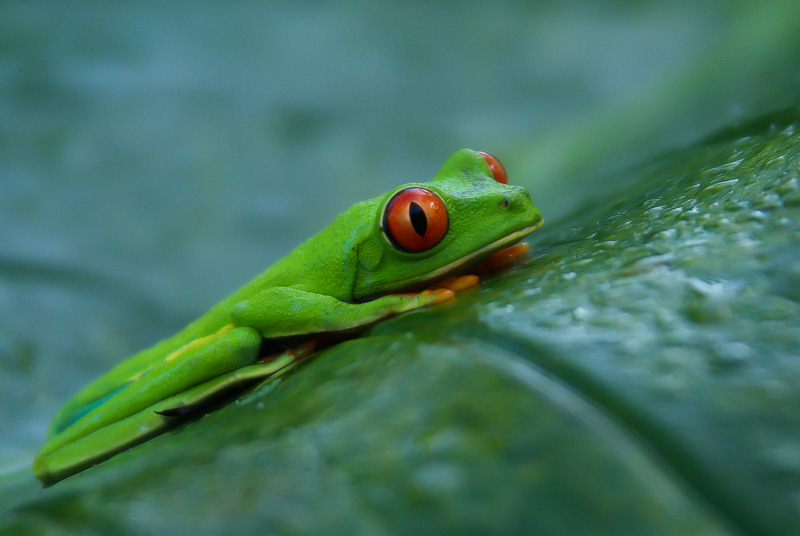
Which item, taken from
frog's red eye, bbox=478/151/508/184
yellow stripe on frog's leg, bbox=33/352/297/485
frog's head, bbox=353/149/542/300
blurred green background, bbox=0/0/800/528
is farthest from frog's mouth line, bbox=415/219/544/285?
blurred green background, bbox=0/0/800/528

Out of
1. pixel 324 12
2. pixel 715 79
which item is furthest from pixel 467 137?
pixel 715 79

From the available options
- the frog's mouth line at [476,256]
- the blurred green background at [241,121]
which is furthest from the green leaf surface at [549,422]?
the blurred green background at [241,121]

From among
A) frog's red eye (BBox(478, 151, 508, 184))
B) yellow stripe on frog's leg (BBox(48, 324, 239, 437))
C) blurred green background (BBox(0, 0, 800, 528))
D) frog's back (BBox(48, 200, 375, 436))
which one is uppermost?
blurred green background (BBox(0, 0, 800, 528))

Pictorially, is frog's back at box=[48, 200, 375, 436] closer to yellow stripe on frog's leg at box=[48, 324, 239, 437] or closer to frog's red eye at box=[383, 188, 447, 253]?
yellow stripe on frog's leg at box=[48, 324, 239, 437]

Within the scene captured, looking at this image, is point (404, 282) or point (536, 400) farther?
point (404, 282)

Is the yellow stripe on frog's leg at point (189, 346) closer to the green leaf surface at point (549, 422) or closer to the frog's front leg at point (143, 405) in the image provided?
the frog's front leg at point (143, 405)

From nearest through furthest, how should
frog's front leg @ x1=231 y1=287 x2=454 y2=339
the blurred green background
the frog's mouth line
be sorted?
frog's front leg @ x1=231 y1=287 x2=454 y2=339
the frog's mouth line
the blurred green background

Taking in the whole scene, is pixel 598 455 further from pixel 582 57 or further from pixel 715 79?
pixel 582 57
